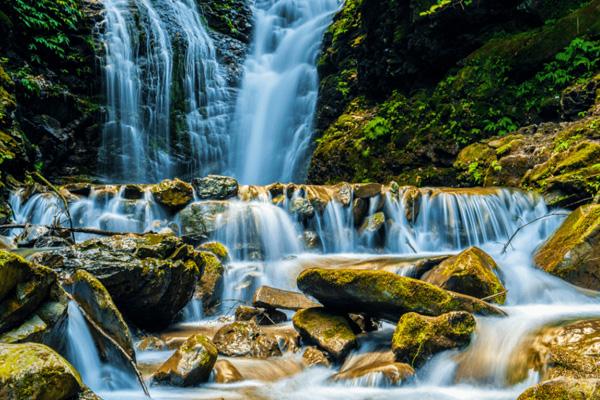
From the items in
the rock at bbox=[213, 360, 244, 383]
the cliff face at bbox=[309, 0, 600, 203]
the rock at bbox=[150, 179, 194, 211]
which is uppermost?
the cliff face at bbox=[309, 0, 600, 203]

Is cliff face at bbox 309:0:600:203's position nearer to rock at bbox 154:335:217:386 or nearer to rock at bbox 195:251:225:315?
rock at bbox 195:251:225:315

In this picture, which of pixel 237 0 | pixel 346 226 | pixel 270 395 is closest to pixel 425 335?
pixel 270 395

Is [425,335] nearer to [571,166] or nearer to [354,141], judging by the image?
[571,166]

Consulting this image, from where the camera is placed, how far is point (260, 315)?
6098mm

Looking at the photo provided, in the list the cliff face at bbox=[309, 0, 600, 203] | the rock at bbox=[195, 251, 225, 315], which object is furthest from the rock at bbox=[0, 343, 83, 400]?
the cliff face at bbox=[309, 0, 600, 203]

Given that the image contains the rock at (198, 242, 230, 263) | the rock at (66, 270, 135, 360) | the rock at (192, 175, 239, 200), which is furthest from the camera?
the rock at (192, 175, 239, 200)

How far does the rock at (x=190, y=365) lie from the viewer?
405 centimetres

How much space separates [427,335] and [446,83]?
36.4ft

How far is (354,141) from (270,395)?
11.6 metres

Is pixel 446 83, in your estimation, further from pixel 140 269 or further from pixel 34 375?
pixel 34 375

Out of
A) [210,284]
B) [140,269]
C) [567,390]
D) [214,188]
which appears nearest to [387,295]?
[567,390]

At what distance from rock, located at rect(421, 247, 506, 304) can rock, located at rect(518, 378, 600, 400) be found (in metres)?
2.70

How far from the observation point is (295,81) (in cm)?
1928

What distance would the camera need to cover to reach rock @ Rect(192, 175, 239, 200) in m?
9.66
